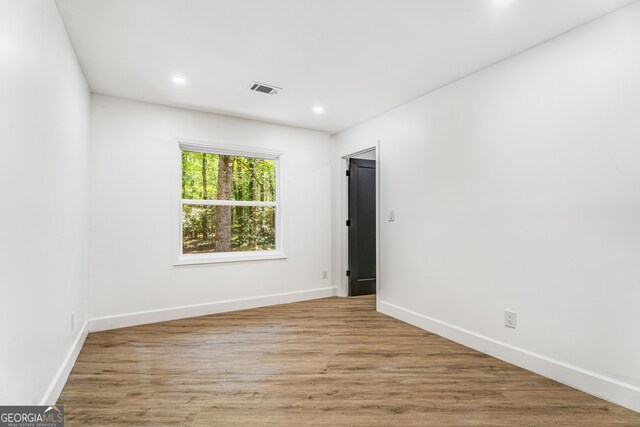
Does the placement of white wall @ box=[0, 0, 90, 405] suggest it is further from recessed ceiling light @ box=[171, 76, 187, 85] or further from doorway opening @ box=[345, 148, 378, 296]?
doorway opening @ box=[345, 148, 378, 296]

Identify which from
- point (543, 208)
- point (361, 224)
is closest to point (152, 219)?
point (361, 224)

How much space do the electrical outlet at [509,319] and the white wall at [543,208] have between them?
0.13 ft

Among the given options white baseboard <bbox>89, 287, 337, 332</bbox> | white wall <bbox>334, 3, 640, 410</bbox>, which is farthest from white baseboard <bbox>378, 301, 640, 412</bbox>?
white baseboard <bbox>89, 287, 337, 332</bbox>

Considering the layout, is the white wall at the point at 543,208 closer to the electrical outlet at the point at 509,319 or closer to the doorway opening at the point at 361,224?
the electrical outlet at the point at 509,319

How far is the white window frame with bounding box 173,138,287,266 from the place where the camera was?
3805mm

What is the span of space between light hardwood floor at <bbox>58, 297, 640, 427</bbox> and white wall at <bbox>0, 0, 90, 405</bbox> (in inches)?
16.0

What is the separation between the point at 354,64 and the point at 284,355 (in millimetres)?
2573

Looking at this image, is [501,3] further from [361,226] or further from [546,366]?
[361,226]

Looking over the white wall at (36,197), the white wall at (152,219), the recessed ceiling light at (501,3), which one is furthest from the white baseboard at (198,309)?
the recessed ceiling light at (501,3)

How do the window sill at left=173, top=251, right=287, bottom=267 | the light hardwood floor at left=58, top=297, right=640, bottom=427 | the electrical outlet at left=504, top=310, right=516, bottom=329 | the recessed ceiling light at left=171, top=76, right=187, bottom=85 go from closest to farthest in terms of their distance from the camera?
1. the light hardwood floor at left=58, top=297, right=640, bottom=427
2. the electrical outlet at left=504, top=310, right=516, bottom=329
3. the recessed ceiling light at left=171, top=76, right=187, bottom=85
4. the window sill at left=173, top=251, right=287, bottom=267

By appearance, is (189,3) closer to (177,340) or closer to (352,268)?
(177,340)

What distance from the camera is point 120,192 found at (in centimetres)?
341

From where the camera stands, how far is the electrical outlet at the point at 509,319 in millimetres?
2535

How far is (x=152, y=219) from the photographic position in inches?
141
